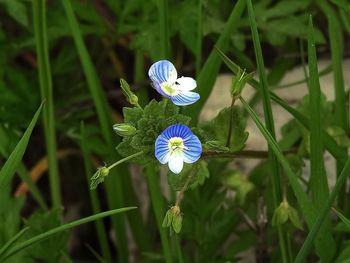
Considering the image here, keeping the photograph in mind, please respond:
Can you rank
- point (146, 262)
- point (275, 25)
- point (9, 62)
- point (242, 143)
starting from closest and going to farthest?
point (242, 143) < point (146, 262) < point (275, 25) < point (9, 62)

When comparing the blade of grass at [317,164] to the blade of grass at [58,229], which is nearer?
the blade of grass at [58,229]

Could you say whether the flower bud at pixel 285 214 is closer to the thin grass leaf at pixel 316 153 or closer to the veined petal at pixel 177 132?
the thin grass leaf at pixel 316 153

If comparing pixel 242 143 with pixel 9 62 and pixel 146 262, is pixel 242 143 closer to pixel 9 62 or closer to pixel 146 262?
pixel 146 262

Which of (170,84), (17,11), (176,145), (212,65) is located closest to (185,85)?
(170,84)

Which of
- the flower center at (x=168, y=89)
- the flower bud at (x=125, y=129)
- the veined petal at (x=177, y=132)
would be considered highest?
the flower center at (x=168, y=89)

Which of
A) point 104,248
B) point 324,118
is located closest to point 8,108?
point 104,248

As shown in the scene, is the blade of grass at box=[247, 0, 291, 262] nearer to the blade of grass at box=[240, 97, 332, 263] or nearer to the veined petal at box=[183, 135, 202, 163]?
the blade of grass at box=[240, 97, 332, 263]

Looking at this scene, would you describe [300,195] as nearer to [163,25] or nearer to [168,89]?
[168,89]

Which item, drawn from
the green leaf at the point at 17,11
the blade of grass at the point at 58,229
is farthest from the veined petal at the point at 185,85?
the green leaf at the point at 17,11
